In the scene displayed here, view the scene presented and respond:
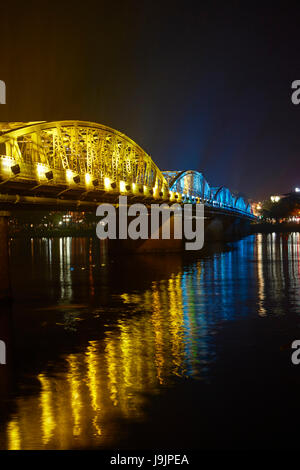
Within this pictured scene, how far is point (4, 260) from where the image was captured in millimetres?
34031

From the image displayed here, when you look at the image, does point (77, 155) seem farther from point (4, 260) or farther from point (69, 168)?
point (4, 260)

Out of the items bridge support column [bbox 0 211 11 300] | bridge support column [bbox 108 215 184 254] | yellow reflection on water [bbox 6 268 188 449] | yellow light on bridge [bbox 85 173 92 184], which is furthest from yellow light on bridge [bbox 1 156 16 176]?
bridge support column [bbox 108 215 184 254]

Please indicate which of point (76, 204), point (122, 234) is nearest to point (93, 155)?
point (76, 204)

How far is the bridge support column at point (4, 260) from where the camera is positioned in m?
34.0

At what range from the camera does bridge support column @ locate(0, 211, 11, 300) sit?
112 feet

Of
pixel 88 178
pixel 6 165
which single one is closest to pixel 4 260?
pixel 6 165

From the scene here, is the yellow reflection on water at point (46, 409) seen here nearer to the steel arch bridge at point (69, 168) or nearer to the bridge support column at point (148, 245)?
the steel arch bridge at point (69, 168)

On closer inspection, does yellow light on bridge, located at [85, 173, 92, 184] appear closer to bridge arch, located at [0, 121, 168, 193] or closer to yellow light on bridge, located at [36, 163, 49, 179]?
bridge arch, located at [0, 121, 168, 193]

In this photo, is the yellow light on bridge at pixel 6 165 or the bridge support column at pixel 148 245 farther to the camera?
the bridge support column at pixel 148 245

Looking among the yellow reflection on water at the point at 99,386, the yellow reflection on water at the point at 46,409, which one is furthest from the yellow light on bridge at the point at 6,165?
the yellow reflection on water at the point at 46,409

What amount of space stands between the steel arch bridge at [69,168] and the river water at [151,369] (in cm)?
689

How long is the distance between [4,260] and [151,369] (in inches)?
671
